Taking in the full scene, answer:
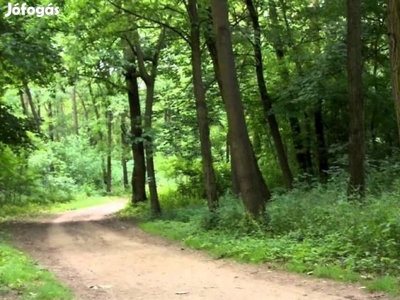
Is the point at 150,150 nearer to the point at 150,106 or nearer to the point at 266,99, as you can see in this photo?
the point at 150,106

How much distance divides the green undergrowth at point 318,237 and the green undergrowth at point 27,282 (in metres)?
3.74

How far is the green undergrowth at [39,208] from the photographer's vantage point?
80.3ft

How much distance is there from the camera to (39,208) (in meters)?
28.8

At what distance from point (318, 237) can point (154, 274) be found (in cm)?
335

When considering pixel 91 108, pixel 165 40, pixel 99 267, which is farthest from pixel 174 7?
pixel 91 108

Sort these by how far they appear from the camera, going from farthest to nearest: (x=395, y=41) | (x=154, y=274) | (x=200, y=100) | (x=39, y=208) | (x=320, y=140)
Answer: (x=39, y=208)
(x=320, y=140)
(x=200, y=100)
(x=154, y=274)
(x=395, y=41)

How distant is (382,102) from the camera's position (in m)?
18.3

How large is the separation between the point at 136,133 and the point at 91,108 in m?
26.3

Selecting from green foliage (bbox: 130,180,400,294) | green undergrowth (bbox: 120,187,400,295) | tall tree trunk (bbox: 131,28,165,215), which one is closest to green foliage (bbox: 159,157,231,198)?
tall tree trunk (bbox: 131,28,165,215)

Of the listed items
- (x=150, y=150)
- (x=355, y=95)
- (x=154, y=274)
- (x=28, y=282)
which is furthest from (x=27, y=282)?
(x=150, y=150)

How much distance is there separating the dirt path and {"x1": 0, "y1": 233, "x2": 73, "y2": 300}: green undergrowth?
0.31 m

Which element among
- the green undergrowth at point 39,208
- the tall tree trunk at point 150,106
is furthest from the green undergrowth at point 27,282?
the green undergrowth at point 39,208

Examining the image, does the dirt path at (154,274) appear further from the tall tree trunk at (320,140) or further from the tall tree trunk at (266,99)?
the tall tree trunk at (320,140)

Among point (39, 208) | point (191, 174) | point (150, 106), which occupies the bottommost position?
point (39, 208)
